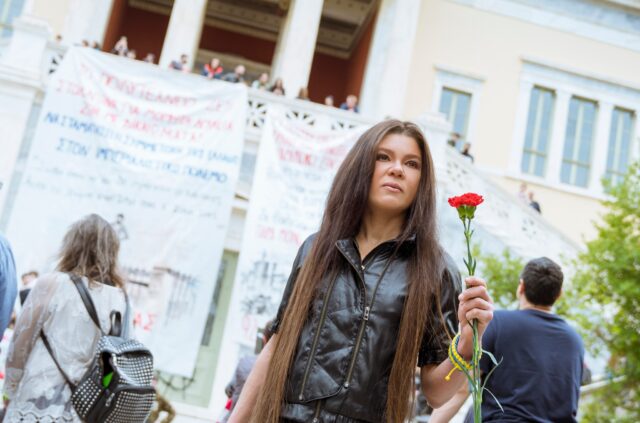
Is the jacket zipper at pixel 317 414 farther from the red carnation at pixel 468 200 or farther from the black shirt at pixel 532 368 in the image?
the black shirt at pixel 532 368

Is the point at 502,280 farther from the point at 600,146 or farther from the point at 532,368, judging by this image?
the point at 600,146

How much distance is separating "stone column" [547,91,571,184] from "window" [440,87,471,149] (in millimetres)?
2668

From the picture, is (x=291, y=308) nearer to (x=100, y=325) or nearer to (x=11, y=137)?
(x=100, y=325)

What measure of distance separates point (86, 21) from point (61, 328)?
16425mm

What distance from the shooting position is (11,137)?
11797mm

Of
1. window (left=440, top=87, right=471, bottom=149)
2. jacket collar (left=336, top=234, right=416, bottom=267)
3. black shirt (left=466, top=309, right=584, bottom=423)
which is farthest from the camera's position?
window (left=440, top=87, right=471, bottom=149)

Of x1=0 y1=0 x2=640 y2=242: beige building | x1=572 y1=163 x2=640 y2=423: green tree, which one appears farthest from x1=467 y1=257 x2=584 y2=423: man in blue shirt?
x1=0 y1=0 x2=640 y2=242: beige building

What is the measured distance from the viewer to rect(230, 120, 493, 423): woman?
211 cm

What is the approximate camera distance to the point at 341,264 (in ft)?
7.61

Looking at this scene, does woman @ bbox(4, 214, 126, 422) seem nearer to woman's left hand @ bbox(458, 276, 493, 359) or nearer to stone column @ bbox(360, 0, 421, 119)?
woman's left hand @ bbox(458, 276, 493, 359)

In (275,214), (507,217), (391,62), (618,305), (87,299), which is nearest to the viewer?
(87,299)

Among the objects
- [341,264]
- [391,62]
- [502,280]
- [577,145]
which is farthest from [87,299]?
[577,145]

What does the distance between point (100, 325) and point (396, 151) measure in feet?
7.42

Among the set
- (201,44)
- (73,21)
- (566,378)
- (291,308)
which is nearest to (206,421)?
(566,378)
